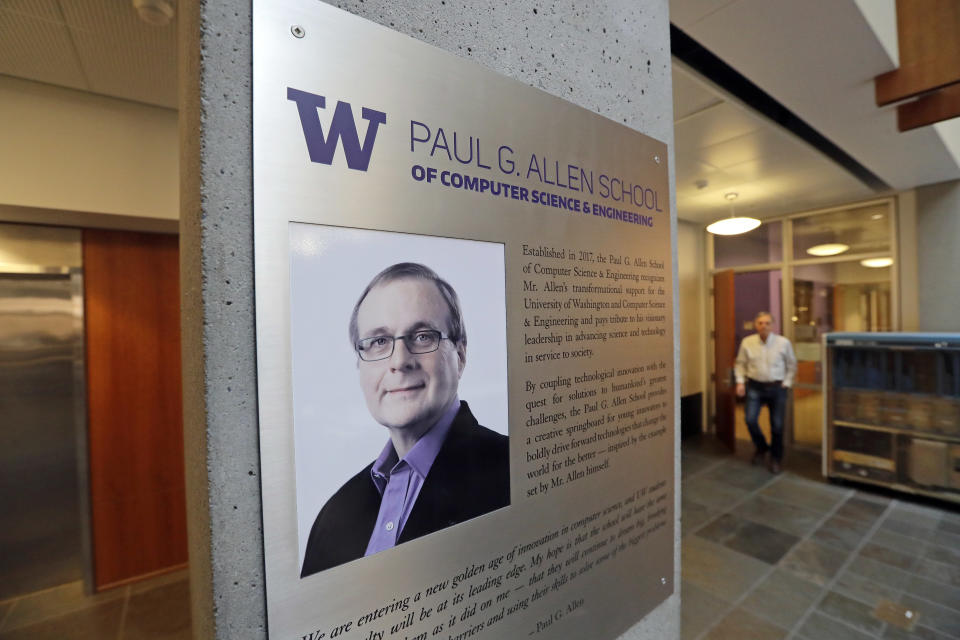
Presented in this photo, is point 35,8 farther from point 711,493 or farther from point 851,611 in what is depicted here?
point 711,493

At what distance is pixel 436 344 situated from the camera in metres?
0.61

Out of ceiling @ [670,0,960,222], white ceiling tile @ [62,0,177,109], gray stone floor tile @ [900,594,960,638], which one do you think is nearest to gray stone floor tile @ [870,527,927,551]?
gray stone floor tile @ [900,594,960,638]

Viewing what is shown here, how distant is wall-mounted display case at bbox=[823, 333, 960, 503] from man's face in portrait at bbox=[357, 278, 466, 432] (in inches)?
180

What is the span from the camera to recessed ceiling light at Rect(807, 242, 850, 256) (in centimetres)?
471

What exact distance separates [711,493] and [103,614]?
4.48m

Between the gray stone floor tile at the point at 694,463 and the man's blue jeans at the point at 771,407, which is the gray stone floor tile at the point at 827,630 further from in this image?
the man's blue jeans at the point at 771,407

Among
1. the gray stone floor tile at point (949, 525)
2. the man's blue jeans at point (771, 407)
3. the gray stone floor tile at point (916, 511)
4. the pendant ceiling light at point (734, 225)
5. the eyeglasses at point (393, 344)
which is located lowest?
the gray stone floor tile at point (916, 511)

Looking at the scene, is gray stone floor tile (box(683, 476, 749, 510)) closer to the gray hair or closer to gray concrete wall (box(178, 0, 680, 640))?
the gray hair

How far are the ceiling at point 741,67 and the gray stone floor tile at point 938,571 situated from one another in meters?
2.87

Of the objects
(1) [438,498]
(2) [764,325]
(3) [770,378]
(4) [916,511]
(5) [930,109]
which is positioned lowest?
(4) [916,511]

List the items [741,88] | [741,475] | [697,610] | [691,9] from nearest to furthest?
[691,9] → [697,610] → [741,88] → [741,475]

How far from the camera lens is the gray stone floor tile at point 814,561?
2.56m

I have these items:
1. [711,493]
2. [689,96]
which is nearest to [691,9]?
[689,96]

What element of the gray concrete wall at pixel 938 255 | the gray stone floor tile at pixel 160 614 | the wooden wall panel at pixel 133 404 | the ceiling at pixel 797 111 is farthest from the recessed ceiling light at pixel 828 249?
the gray stone floor tile at pixel 160 614
